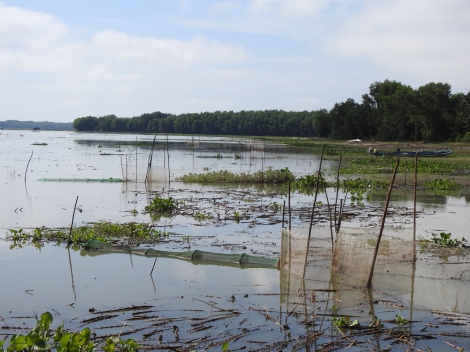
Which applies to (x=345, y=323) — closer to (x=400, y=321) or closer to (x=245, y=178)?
(x=400, y=321)

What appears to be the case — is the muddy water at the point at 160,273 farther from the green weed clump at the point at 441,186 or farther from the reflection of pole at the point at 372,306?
the green weed clump at the point at 441,186

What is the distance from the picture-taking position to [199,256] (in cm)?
1014

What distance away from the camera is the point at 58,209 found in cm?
1617

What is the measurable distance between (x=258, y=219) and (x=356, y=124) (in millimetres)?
50900

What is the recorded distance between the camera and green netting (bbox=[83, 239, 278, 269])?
32.0ft

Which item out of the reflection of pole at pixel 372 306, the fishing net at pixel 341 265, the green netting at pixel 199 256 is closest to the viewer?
the reflection of pole at pixel 372 306

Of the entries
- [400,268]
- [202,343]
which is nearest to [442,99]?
[400,268]

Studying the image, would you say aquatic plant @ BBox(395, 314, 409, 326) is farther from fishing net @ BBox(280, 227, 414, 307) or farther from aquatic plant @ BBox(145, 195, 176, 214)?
aquatic plant @ BBox(145, 195, 176, 214)

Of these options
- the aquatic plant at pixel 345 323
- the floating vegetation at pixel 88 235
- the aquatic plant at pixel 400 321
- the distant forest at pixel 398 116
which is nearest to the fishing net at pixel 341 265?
the aquatic plant at pixel 400 321

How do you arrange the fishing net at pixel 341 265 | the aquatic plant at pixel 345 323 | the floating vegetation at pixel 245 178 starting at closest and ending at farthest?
the aquatic plant at pixel 345 323
the fishing net at pixel 341 265
the floating vegetation at pixel 245 178

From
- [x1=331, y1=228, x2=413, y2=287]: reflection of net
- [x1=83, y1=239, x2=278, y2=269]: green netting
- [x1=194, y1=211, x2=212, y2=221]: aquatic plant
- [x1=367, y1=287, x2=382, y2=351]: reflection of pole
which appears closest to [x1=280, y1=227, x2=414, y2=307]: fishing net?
A: [x1=331, y1=228, x2=413, y2=287]: reflection of net

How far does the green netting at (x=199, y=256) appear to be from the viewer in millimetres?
9762

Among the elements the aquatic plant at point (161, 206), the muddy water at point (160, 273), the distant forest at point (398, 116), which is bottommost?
the muddy water at point (160, 273)

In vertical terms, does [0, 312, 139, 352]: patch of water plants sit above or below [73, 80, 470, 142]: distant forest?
below
